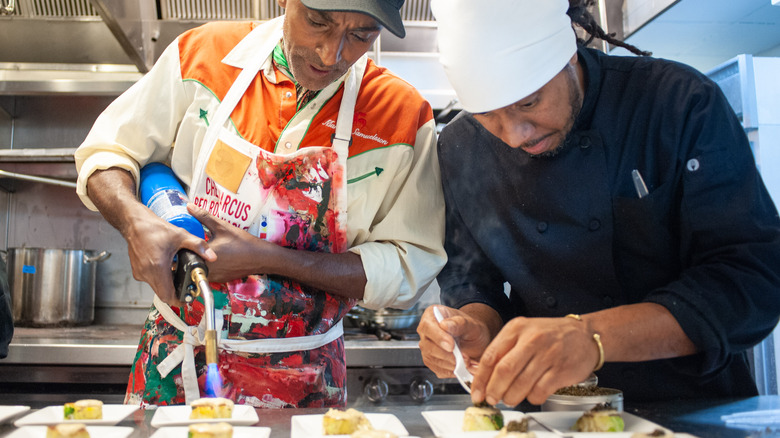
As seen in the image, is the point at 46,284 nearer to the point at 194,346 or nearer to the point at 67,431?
the point at 194,346

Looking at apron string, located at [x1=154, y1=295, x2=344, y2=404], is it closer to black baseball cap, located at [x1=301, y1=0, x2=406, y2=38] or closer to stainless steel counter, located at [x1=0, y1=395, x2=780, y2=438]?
stainless steel counter, located at [x1=0, y1=395, x2=780, y2=438]

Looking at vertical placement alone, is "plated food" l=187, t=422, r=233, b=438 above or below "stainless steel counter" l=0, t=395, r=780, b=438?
above

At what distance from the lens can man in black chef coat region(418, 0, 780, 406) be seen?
1.29 metres

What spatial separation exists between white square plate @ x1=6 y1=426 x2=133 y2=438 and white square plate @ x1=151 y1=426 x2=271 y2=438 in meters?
0.07

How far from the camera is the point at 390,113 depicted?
1.84 metres

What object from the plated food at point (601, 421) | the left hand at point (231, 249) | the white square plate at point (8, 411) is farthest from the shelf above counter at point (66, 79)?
the plated food at point (601, 421)

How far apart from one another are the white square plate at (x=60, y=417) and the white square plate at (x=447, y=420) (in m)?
0.64

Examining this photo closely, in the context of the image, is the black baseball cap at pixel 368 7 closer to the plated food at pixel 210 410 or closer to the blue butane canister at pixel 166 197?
the blue butane canister at pixel 166 197

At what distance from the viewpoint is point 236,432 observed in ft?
4.08

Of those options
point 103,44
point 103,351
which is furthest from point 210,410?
point 103,44

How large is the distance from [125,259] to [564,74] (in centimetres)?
308

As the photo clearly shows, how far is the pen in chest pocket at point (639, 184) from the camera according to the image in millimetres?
1514

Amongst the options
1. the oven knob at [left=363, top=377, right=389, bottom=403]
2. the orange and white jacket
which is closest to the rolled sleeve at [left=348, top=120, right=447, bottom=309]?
the orange and white jacket

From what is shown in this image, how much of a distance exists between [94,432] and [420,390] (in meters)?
1.85
